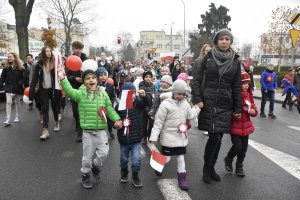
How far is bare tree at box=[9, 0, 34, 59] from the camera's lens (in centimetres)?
1695

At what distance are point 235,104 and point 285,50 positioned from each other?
38.8 meters

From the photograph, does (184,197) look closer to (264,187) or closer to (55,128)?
(264,187)

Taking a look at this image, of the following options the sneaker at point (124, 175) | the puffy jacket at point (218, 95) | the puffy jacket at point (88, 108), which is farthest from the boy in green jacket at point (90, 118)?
the puffy jacket at point (218, 95)

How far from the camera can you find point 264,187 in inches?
163

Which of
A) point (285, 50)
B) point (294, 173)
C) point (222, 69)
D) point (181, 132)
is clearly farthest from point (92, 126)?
point (285, 50)

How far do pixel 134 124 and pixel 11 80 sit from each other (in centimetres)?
557

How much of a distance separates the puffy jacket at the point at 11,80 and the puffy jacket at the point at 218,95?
604 cm

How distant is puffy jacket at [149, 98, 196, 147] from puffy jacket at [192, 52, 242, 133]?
25 cm

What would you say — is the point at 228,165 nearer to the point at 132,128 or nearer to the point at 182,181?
the point at 182,181

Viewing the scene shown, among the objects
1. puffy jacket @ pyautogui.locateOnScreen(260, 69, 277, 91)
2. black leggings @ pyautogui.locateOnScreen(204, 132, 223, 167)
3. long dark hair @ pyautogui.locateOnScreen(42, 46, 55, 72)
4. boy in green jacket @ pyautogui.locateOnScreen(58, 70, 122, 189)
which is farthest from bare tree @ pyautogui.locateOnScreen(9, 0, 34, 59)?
black leggings @ pyautogui.locateOnScreen(204, 132, 223, 167)

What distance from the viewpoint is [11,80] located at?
8.26 metres

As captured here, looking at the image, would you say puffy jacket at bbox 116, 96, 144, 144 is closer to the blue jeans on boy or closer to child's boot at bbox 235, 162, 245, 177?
the blue jeans on boy

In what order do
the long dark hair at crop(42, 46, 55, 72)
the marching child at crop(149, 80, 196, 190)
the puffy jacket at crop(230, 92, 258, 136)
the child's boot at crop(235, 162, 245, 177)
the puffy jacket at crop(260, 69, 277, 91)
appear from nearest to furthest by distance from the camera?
the marching child at crop(149, 80, 196, 190)
the puffy jacket at crop(230, 92, 258, 136)
the child's boot at crop(235, 162, 245, 177)
the long dark hair at crop(42, 46, 55, 72)
the puffy jacket at crop(260, 69, 277, 91)

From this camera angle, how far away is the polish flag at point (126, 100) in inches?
159
